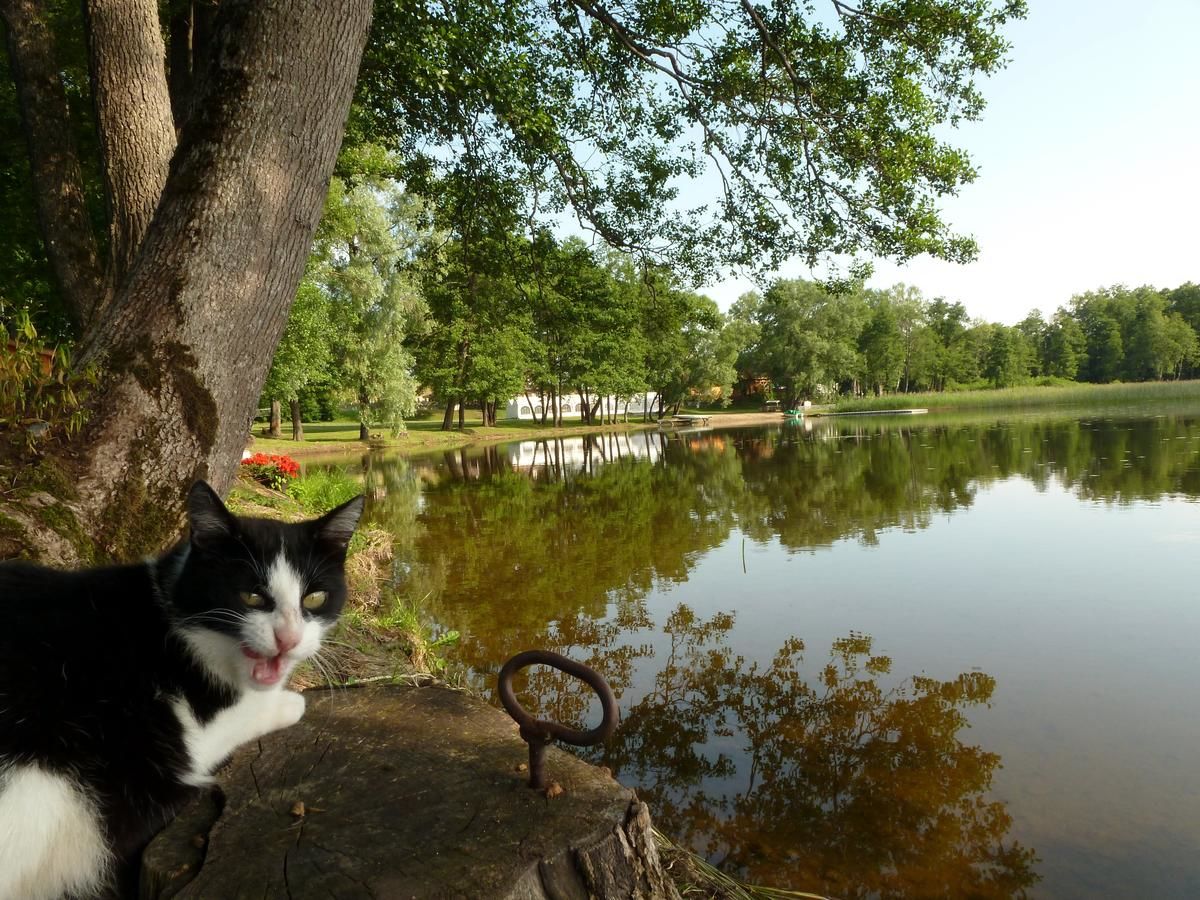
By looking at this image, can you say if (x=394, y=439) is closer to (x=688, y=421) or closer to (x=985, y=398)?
(x=688, y=421)

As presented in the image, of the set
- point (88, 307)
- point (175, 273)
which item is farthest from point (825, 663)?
point (88, 307)

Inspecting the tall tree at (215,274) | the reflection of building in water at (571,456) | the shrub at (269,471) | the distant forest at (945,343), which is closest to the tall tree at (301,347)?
the reflection of building in water at (571,456)

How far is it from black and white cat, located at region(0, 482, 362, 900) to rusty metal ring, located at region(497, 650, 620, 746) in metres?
0.62

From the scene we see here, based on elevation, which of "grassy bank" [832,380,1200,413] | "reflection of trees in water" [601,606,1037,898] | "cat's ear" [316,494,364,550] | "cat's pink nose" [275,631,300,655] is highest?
"grassy bank" [832,380,1200,413]

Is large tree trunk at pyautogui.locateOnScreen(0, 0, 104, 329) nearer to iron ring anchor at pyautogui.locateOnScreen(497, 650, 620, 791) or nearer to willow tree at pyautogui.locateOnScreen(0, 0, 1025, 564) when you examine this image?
willow tree at pyautogui.locateOnScreen(0, 0, 1025, 564)

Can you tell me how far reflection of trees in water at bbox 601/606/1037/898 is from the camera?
317 cm

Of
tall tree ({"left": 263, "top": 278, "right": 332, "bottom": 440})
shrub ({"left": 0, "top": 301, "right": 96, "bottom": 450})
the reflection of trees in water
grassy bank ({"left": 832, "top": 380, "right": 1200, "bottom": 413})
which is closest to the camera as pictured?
shrub ({"left": 0, "top": 301, "right": 96, "bottom": 450})

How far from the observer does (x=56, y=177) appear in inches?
236

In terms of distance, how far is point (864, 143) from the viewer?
260 inches

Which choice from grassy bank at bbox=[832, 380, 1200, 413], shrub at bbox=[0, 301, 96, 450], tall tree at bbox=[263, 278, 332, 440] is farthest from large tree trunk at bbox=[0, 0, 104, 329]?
grassy bank at bbox=[832, 380, 1200, 413]

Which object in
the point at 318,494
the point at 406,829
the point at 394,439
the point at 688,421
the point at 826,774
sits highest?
the point at 688,421

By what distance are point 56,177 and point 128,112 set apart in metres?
3.06

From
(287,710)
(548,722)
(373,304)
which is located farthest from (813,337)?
(548,722)

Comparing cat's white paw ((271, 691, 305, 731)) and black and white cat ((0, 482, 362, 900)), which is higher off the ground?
black and white cat ((0, 482, 362, 900))
